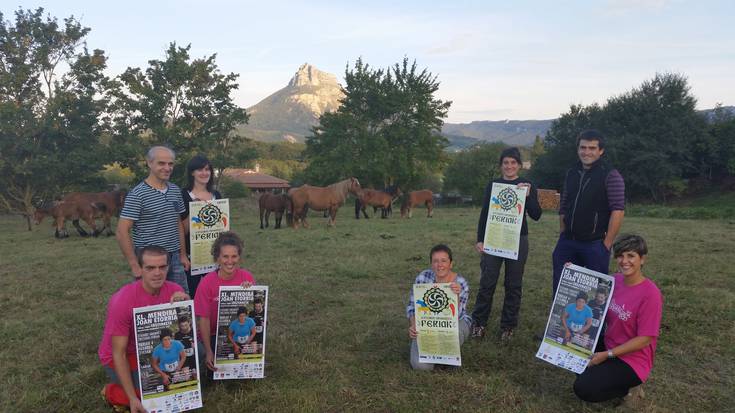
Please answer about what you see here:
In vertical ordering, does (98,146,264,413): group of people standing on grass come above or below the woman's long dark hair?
below

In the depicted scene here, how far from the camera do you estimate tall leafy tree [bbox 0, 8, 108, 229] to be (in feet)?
68.2

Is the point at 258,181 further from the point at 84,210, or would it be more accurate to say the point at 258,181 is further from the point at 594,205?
the point at 594,205

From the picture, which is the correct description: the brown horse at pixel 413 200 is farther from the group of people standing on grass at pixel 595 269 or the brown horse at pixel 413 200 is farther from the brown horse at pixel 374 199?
the group of people standing on grass at pixel 595 269

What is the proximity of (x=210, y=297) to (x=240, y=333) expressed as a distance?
41cm

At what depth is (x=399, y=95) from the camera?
108 feet

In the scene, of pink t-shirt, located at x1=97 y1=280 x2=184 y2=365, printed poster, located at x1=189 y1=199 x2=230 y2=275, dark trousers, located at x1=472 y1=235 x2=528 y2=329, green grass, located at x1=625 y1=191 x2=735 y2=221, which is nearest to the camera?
pink t-shirt, located at x1=97 y1=280 x2=184 y2=365

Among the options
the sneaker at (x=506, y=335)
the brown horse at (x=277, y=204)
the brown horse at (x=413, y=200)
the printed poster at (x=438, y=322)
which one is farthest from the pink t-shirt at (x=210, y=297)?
the brown horse at (x=413, y=200)

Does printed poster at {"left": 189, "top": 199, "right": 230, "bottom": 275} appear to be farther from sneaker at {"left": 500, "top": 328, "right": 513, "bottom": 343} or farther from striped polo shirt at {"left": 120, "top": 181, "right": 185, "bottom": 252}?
sneaker at {"left": 500, "top": 328, "right": 513, "bottom": 343}

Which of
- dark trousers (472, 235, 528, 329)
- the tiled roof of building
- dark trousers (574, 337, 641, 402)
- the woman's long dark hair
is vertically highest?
the woman's long dark hair

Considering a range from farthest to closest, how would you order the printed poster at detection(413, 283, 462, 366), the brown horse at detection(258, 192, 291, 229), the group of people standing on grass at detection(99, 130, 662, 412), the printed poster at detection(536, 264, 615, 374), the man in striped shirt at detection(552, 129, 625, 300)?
the brown horse at detection(258, 192, 291, 229)
the man in striped shirt at detection(552, 129, 625, 300)
the printed poster at detection(413, 283, 462, 366)
the printed poster at detection(536, 264, 615, 374)
the group of people standing on grass at detection(99, 130, 662, 412)

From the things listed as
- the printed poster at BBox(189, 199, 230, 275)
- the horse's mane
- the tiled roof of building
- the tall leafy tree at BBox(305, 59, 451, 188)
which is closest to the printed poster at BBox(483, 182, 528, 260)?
the printed poster at BBox(189, 199, 230, 275)

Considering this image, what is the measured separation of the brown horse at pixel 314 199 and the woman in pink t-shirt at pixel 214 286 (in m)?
12.5

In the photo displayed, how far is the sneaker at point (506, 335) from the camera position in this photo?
4770 mm

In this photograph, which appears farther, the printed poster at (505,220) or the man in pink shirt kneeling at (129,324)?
the printed poster at (505,220)
